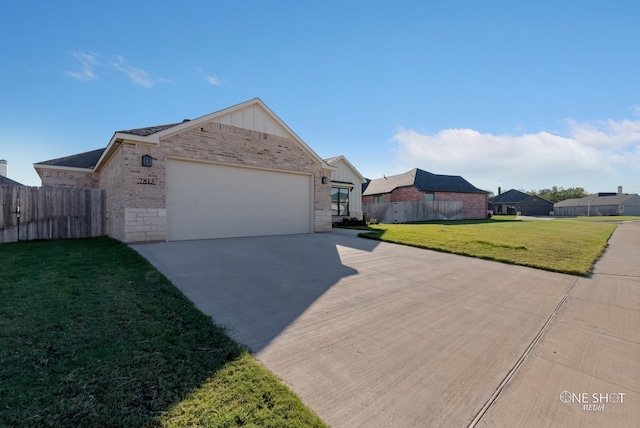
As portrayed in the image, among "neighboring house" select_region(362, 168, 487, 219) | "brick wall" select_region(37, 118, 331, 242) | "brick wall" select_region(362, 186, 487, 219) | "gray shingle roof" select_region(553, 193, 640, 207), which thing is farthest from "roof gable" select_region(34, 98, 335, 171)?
"gray shingle roof" select_region(553, 193, 640, 207)

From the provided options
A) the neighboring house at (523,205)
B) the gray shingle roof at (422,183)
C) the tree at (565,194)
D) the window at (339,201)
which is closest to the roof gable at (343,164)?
the window at (339,201)

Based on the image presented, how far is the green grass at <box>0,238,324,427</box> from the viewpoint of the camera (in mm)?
1705

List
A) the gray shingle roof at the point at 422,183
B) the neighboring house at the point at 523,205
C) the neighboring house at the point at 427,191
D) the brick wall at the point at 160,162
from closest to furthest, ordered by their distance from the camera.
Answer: the brick wall at the point at 160,162
the neighboring house at the point at 427,191
the gray shingle roof at the point at 422,183
the neighboring house at the point at 523,205

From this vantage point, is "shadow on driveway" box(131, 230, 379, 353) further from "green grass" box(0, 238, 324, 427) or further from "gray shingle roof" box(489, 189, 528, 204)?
"gray shingle roof" box(489, 189, 528, 204)

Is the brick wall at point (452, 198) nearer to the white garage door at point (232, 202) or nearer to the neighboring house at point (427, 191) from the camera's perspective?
the neighboring house at point (427, 191)

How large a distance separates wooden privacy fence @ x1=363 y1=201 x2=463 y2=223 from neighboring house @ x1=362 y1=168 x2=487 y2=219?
1.29 m

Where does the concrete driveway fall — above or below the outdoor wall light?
below

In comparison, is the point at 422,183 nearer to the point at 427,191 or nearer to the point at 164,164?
the point at 427,191

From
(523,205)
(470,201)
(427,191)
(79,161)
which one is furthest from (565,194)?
(79,161)

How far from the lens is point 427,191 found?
2741 cm

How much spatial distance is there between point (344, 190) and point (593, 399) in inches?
670

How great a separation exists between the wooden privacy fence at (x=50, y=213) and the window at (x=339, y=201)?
39.2 feet

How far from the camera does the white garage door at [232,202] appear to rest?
860cm

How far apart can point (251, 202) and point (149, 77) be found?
5.44 m
